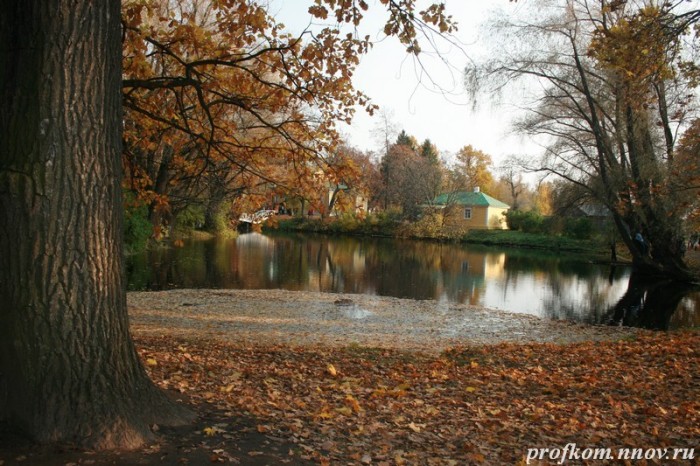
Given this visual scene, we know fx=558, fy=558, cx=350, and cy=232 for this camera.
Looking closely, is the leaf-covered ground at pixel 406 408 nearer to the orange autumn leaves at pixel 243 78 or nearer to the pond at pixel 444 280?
the orange autumn leaves at pixel 243 78

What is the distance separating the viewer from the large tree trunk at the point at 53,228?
3.38 m

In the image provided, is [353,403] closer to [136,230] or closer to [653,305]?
[653,305]

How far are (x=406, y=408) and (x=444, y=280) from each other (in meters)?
20.9

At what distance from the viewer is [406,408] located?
16.1ft

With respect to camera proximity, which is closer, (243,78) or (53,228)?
(53,228)

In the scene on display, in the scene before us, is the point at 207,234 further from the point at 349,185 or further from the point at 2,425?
the point at 2,425

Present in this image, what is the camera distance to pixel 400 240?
54.3 m

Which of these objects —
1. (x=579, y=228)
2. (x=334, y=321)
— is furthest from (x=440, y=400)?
(x=579, y=228)

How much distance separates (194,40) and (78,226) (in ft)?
16.5

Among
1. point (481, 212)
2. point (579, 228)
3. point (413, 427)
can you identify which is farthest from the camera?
point (481, 212)

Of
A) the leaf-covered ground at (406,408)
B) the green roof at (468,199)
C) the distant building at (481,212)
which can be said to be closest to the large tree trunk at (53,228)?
the leaf-covered ground at (406,408)

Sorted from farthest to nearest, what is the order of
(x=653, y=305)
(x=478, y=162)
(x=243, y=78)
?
(x=478, y=162) → (x=653, y=305) → (x=243, y=78)

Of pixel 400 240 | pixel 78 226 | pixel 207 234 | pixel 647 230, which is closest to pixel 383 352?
pixel 78 226

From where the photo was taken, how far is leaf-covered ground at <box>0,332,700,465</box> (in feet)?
12.3
